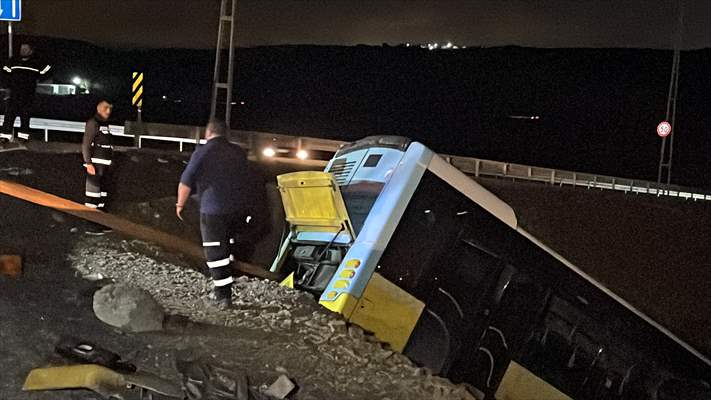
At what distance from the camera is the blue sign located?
1249 centimetres

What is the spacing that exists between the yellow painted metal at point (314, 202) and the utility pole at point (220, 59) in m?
5.96

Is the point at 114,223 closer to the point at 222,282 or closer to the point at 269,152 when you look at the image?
the point at 222,282

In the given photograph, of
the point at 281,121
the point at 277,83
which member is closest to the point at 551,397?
the point at 281,121

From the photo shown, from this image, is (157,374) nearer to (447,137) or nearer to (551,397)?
(551,397)

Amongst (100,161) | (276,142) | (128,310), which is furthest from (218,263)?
(276,142)

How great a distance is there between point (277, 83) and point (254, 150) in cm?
7555

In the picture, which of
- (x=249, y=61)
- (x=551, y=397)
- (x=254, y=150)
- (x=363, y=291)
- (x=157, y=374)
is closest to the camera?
(x=157, y=374)

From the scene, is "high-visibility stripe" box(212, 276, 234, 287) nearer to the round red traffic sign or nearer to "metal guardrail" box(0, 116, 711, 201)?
"metal guardrail" box(0, 116, 711, 201)

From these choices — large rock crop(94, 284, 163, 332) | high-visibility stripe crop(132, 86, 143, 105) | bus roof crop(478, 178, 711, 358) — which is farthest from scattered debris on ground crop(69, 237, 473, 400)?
high-visibility stripe crop(132, 86, 143, 105)

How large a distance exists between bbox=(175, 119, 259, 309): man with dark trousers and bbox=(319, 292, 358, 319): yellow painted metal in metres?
0.86

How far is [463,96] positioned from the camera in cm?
8581

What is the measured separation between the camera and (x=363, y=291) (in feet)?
20.0

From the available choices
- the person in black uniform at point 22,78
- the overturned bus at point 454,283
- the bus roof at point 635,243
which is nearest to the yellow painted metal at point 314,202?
the overturned bus at point 454,283

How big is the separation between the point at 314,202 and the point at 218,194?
3.73ft
